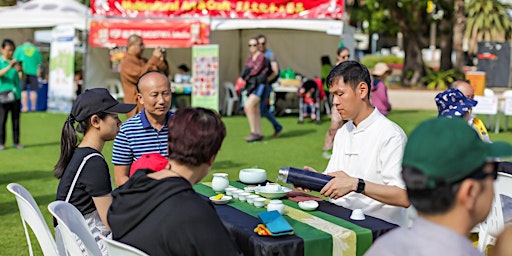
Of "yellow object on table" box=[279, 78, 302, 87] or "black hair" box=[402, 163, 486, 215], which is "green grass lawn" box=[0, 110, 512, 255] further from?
"black hair" box=[402, 163, 486, 215]

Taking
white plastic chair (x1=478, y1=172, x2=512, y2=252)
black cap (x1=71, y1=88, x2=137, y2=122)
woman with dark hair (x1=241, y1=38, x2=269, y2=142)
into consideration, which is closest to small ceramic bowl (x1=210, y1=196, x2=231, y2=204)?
black cap (x1=71, y1=88, x2=137, y2=122)

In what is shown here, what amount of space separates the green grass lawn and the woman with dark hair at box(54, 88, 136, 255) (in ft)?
6.01

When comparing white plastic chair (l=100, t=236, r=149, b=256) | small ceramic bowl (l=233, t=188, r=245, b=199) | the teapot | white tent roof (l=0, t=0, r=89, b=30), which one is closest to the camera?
white plastic chair (l=100, t=236, r=149, b=256)

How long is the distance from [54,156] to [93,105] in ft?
22.4

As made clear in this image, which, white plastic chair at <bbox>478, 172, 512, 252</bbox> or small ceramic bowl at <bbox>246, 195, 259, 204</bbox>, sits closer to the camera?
small ceramic bowl at <bbox>246, 195, 259, 204</bbox>

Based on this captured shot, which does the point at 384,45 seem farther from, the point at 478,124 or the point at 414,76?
the point at 478,124

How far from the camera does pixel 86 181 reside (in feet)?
10.6

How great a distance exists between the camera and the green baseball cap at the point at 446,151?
63.5 inches

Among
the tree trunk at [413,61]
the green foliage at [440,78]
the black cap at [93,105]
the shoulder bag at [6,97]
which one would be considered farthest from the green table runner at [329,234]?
the tree trunk at [413,61]

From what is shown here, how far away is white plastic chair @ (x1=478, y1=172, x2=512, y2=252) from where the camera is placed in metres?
4.00

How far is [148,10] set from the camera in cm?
1691

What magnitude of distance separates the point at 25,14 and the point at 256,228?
53.7 ft

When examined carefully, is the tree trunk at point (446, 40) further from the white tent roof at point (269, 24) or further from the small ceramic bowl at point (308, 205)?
the small ceramic bowl at point (308, 205)

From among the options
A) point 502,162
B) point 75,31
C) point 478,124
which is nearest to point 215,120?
point 502,162
